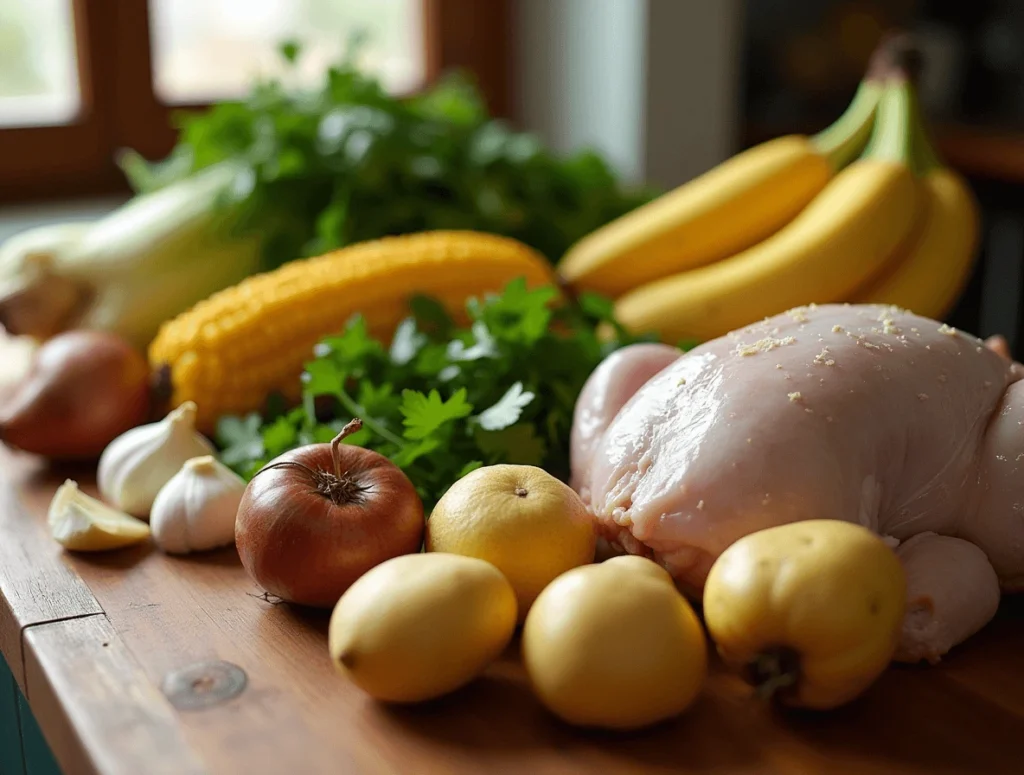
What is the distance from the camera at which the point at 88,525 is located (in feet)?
3.16

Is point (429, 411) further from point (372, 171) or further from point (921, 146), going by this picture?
point (921, 146)

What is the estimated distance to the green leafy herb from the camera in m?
1.53

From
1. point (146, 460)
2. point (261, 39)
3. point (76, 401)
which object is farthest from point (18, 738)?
point (261, 39)

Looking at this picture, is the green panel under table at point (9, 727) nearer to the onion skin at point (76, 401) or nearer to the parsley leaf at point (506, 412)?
the onion skin at point (76, 401)

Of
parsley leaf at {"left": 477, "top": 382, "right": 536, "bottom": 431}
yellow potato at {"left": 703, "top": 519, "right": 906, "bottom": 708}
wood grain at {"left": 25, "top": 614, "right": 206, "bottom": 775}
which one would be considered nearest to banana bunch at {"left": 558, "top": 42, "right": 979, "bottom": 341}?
parsley leaf at {"left": 477, "top": 382, "right": 536, "bottom": 431}

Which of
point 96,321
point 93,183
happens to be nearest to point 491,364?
point 96,321

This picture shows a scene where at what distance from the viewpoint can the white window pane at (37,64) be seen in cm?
209

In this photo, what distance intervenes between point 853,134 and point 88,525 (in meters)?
1.08

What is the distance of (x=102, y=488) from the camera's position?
109 centimetres

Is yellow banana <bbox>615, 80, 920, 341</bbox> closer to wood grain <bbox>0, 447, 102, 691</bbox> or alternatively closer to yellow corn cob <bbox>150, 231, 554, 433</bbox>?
yellow corn cob <bbox>150, 231, 554, 433</bbox>

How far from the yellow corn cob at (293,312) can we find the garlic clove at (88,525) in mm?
225

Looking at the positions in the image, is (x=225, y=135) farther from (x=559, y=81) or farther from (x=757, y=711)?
(x=757, y=711)

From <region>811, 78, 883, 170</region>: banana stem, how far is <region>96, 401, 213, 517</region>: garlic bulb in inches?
35.6

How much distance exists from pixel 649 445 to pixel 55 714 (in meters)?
0.44
